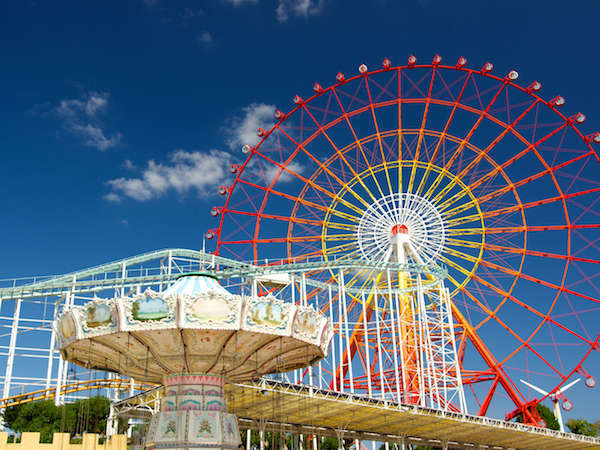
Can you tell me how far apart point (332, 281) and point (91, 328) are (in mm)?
23535

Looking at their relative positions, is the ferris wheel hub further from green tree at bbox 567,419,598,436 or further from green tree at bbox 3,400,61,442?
green tree at bbox 567,419,598,436

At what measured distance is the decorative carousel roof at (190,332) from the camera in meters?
12.7

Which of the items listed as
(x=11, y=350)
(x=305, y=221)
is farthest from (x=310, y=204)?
(x=11, y=350)

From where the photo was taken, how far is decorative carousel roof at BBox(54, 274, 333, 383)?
41.6 ft

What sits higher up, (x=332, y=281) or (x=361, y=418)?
(x=332, y=281)

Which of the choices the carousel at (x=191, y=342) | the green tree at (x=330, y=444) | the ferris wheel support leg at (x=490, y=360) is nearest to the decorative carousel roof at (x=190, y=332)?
the carousel at (x=191, y=342)

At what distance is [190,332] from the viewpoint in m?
13.3

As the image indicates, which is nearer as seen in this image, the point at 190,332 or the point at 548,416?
the point at 190,332

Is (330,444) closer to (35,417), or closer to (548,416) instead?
(548,416)

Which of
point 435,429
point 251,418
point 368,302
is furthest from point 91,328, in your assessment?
point 368,302

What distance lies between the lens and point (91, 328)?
1319 cm

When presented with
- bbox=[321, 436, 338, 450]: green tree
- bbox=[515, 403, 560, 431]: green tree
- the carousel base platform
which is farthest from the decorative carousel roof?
bbox=[515, 403, 560, 431]: green tree

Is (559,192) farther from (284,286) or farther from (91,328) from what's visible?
(91,328)

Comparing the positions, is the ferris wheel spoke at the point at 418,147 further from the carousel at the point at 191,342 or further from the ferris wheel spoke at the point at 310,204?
the carousel at the point at 191,342
